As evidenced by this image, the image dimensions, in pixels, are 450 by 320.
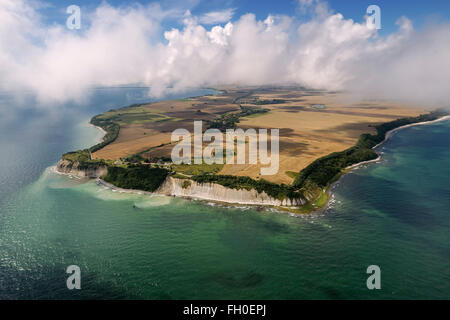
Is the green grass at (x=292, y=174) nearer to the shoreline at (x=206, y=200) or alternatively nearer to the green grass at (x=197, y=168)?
the shoreline at (x=206, y=200)

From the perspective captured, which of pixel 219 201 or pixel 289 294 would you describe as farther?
pixel 219 201

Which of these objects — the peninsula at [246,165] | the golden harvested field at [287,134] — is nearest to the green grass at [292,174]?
the peninsula at [246,165]

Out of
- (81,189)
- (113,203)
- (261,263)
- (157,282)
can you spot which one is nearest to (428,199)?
(261,263)

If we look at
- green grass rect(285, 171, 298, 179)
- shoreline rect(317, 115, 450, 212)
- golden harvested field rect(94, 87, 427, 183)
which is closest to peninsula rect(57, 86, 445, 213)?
golden harvested field rect(94, 87, 427, 183)

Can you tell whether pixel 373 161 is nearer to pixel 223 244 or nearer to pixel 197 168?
pixel 197 168

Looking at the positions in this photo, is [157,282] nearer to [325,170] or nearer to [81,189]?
[81,189]

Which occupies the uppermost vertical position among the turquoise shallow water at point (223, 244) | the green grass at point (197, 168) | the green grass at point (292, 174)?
the green grass at point (197, 168)

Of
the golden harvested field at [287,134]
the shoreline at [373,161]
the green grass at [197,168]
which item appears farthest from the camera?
the golden harvested field at [287,134]

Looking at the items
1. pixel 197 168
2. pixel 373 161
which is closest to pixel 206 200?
pixel 197 168

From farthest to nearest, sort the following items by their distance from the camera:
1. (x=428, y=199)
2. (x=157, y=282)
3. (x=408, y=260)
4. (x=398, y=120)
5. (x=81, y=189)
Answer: (x=398, y=120) → (x=81, y=189) → (x=428, y=199) → (x=408, y=260) → (x=157, y=282)
